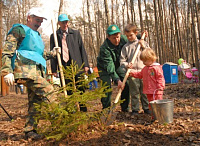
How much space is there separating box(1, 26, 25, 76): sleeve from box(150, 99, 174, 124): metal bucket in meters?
2.04

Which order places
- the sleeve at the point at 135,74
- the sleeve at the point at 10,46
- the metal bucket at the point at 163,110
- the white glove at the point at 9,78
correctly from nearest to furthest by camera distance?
the white glove at the point at 9,78 < the sleeve at the point at 10,46 < the metal bucket at the point at 163,110 < the sleeve at the point at 135,74

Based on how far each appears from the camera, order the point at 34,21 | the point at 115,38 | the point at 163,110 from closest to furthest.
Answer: the point at 34,21
the point at 163,110
the point at 115,38

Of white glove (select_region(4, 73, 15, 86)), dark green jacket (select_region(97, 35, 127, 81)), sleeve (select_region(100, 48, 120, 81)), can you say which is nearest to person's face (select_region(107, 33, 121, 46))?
dark green jacket (select_region(97, 35, 127, 81))

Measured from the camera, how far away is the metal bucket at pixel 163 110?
2920 millimetres

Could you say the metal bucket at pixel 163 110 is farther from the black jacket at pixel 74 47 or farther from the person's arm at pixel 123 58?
the black jacket at pixel 74 47

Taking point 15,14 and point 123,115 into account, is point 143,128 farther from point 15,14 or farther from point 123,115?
point 15,14

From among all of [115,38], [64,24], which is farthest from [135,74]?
[64,24]

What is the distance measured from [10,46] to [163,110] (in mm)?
2285

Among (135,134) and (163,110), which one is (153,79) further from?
(135,134)

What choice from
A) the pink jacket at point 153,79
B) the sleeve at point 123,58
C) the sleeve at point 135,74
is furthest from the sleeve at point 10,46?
the pink jacket at point 153,79

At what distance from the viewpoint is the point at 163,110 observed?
295 centimetres

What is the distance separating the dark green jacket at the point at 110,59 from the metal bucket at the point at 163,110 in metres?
0.86

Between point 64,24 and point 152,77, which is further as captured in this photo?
point 64,24

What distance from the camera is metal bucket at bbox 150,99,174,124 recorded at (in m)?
2.92
